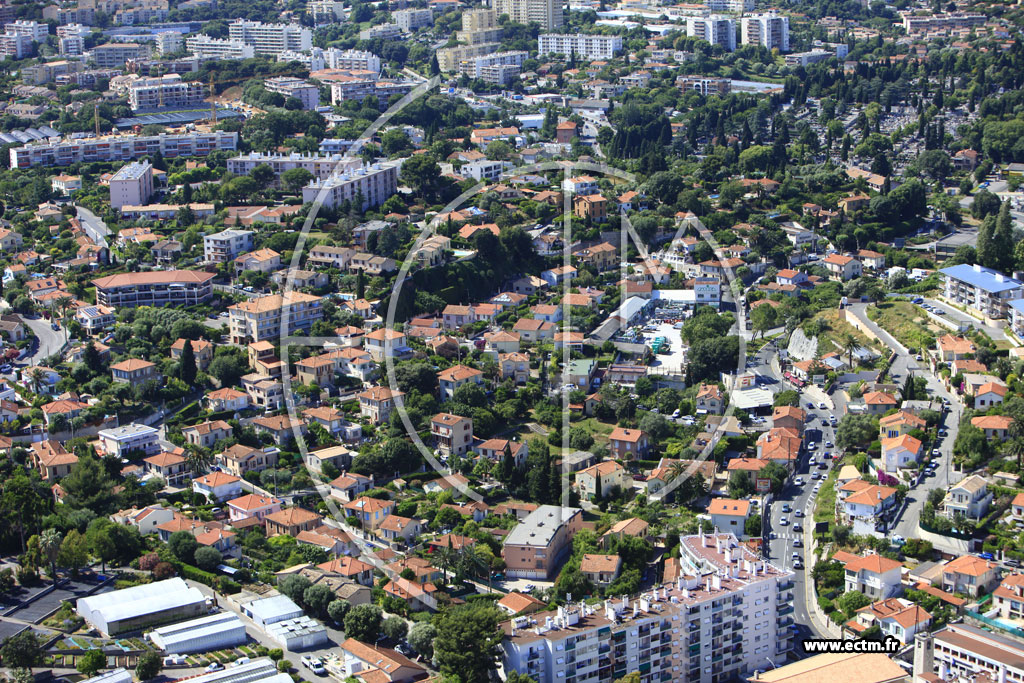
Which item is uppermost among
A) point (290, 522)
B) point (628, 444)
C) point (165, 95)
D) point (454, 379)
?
point (165, 95)

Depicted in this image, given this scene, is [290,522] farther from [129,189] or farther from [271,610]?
[129,189]

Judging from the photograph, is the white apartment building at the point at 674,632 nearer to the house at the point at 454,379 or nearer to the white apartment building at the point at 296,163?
the house at the point at 454,379

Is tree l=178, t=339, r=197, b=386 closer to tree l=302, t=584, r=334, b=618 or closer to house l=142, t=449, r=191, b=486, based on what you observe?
house l=142, t=449, r=191, b=486

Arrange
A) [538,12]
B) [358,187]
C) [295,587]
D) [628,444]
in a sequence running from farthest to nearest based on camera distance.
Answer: [538,12]
[358,187]
[628,444]
[295,587]

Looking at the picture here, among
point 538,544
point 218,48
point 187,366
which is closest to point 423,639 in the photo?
point 538,544

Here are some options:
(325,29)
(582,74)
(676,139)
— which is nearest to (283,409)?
(676,139)

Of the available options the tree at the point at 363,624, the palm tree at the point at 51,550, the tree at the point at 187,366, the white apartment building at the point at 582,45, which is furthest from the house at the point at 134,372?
the white apartment building at the point at 582,45

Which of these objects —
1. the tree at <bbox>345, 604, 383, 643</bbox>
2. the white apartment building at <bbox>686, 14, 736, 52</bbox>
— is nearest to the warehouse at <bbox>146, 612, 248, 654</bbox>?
the tree at <bbox>345, 604, 383, 643</bbox>
